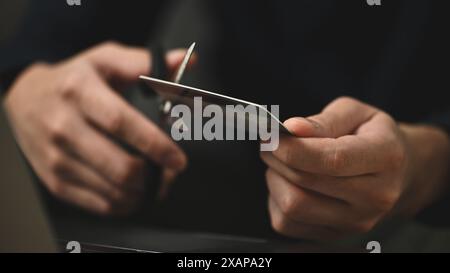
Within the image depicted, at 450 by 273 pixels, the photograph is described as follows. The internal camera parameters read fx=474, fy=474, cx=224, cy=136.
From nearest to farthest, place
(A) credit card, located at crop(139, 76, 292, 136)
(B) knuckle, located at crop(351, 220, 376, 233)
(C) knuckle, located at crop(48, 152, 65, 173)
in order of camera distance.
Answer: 1. (A) credit card, located at crop(139, 76, 292, 136)
2. (B) knuckle, located at crop(351, 220, 376, 233)
3. (C) knuckle, located at crop(48, 152, 65, 173)

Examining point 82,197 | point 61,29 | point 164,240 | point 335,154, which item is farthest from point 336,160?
point 61,29

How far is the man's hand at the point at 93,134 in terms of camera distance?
1.16 feet

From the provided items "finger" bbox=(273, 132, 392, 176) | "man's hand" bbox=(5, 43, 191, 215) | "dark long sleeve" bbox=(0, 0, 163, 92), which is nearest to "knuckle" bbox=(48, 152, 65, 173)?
"man's hand" bbox=(5, 43, 191, 215)

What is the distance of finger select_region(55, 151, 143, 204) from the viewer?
379mm

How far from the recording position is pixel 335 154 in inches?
9.0

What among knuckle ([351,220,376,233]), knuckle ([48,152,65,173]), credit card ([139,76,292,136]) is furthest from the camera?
knuckle ([48,152,65,173])

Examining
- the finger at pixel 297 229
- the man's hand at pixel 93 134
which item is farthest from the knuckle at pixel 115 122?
the finger at pixel 297 229

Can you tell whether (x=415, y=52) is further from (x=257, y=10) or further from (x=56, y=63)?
(x=56, y=63)

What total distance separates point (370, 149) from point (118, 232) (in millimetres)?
186

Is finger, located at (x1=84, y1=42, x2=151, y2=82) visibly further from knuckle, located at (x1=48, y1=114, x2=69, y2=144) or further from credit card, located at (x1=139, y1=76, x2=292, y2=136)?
credit card, located at (x1=139, y1=76, x2=292, y2=136)

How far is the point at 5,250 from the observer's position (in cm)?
20

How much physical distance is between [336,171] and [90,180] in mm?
223

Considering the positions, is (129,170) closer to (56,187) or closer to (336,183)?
(56,187)
